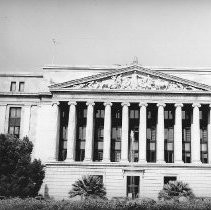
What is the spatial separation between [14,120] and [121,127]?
1812 cm

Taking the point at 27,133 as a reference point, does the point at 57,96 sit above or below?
above

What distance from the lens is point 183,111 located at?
7350 centimetres

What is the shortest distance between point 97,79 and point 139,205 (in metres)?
30.4

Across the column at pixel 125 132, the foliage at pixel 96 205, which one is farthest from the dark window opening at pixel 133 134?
the foliage at pixel 96 205

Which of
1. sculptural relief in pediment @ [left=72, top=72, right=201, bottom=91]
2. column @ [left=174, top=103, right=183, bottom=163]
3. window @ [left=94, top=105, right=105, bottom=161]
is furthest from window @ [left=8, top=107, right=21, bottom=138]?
column @ [left=174, top=103, right=183, bottom=163]

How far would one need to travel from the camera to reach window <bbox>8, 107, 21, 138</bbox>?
75312 millimetres

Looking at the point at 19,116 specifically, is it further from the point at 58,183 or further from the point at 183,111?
the point at 183,111

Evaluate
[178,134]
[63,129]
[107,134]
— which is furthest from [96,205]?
[63,129]

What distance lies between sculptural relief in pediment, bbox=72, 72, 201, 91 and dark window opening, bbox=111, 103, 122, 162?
337 centimetres

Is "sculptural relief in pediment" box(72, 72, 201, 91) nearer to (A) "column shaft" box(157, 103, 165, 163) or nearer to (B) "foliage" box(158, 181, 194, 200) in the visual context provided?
(A) "column shaft" box(157, 103, 165, 163)

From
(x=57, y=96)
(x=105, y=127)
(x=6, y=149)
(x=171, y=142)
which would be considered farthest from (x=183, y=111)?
(x=6, y=149)

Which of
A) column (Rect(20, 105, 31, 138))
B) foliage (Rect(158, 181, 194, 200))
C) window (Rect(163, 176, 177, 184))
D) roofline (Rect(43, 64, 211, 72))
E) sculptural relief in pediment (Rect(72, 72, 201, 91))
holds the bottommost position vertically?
foliage (Rect(158, 181, 194, 200))

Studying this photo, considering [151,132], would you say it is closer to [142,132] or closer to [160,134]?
[160,134]

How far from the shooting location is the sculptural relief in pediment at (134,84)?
70625mm
